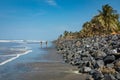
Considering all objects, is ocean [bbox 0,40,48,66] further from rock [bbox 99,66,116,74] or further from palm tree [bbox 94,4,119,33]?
palm tree [bbox 94,4,119,33]

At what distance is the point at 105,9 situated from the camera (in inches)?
2448

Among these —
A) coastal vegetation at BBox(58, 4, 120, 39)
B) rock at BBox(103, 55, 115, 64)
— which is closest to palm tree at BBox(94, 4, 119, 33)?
coastal vegetation at BBox(58, 4, 120, 39)

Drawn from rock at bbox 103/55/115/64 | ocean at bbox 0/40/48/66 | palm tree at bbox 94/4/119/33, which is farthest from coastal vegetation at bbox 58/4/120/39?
rock at bbox 103/55/115/64

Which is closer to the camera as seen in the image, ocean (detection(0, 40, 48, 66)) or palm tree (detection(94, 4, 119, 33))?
ocean (detection(0, 40, 48, 66))

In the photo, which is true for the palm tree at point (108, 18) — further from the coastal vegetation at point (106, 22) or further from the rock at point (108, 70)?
the rock at point (108, 70)

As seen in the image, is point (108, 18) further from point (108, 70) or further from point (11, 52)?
point (108, 70)

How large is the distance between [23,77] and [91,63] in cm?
480

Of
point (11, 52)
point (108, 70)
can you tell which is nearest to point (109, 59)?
point (108, 70)

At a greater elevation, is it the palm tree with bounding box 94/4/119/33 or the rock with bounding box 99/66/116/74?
the palm tree with bounding box 94/4/119/33

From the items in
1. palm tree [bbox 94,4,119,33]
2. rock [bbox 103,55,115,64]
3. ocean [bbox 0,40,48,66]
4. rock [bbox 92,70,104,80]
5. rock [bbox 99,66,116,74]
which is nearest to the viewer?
rock [bbox 92,70,104,80]

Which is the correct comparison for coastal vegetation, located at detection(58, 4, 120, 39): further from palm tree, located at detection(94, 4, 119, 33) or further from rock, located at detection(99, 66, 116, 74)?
rock, located at detection(99, 66, 116, 74)

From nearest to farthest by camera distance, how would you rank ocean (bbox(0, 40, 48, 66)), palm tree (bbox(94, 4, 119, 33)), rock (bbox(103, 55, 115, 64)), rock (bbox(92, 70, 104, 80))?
rock (bbox(92, 70, 104, 80)) < rock (bbox(103, 55, 115, 64)) < ocean (bbox(0, 40, 48, 66)) < palm tree (bbox(94, 4, 119, 33))

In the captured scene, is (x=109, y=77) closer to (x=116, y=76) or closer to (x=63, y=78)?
(x=116, y=76)

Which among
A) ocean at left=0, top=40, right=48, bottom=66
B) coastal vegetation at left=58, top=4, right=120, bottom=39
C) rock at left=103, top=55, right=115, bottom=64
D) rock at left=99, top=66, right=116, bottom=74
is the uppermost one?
coastal vegetation at left=58, top=4, right=120, bottom=39
